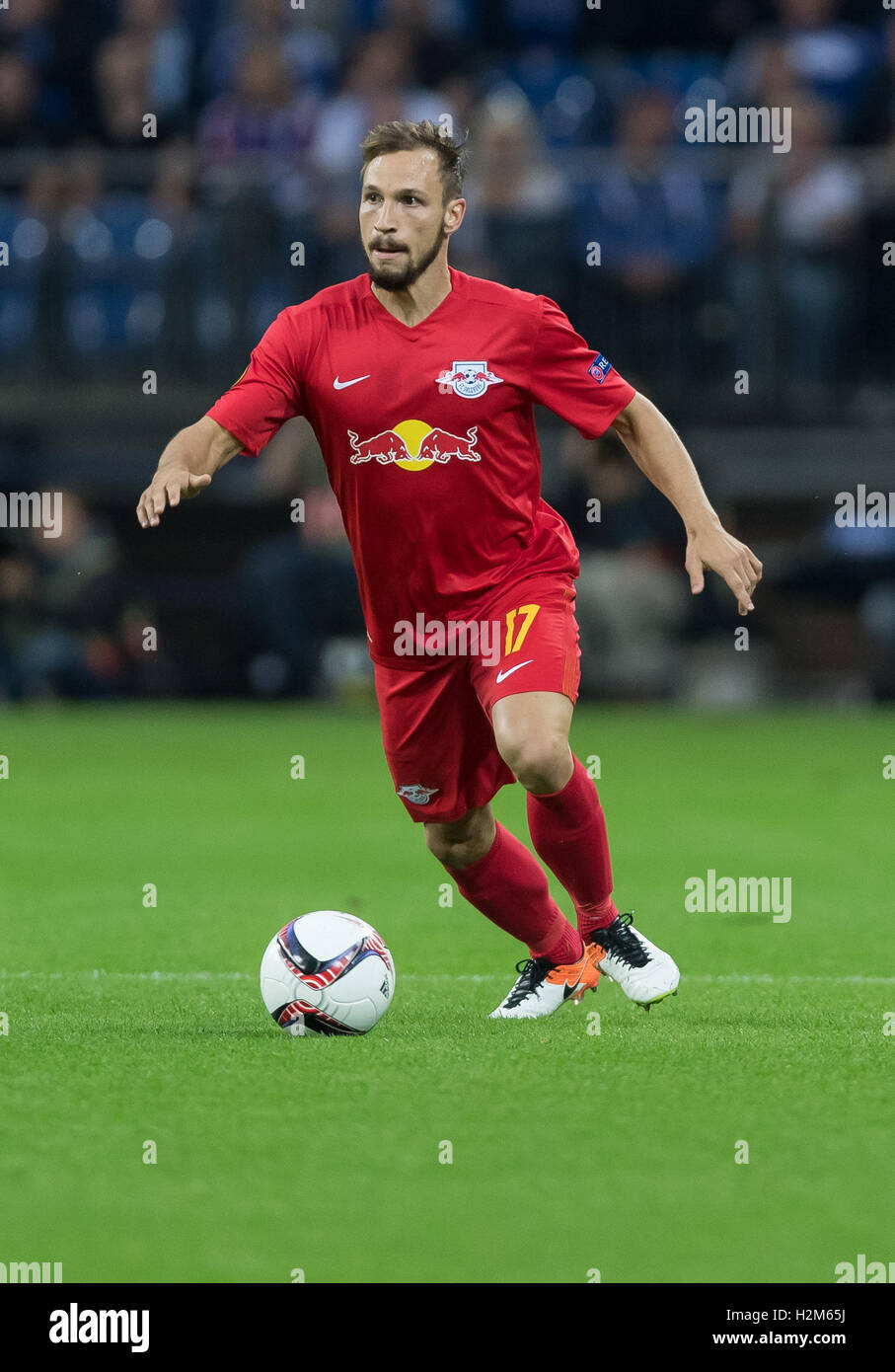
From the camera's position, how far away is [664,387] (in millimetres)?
15438

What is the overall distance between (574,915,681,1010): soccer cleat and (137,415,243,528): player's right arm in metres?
1.69

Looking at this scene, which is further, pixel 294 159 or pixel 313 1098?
pixel 294 159

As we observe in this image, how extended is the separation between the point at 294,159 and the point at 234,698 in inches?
155

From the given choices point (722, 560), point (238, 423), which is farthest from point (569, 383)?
point (238, 423)

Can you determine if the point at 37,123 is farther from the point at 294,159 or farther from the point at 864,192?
the point at 864,192

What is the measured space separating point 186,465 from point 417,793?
115cm

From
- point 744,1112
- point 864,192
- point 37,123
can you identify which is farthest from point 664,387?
point 744,1112

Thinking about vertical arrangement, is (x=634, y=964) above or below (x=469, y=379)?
below

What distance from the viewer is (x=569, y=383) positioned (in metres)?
6.09

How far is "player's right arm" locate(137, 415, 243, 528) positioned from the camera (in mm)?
5359

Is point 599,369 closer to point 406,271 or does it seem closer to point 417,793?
point 406,271

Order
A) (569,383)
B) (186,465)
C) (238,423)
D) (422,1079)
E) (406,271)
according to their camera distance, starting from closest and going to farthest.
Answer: (422,1079) → (186,465) → (238,423) → (406,271) → (569,383)

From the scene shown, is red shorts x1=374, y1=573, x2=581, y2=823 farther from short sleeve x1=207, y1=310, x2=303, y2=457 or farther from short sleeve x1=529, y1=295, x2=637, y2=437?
short sleeve x1=207, y1=310, x2=303, y2=457

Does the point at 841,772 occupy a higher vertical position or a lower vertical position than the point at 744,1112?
higher
